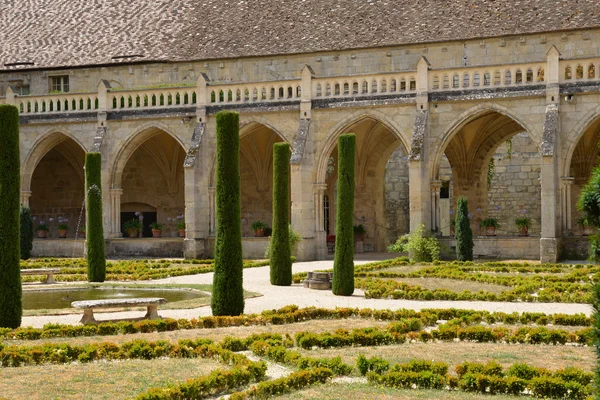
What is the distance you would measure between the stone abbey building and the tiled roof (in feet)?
0.27

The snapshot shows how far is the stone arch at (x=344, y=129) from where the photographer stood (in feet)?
104

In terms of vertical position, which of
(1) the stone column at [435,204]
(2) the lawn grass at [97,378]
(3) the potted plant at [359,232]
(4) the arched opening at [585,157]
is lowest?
(2) the lawn grass at [97,378]

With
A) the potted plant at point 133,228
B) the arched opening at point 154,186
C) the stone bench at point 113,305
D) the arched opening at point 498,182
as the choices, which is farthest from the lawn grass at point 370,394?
the arched opening at point 154,186

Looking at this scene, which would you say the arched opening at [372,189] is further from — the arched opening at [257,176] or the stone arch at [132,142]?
the stone arch at [132,142]

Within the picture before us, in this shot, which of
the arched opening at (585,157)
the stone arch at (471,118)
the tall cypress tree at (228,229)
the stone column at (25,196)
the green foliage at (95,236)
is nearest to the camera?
the tall cypress tree at (228,229)

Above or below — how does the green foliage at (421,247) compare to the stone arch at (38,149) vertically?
below

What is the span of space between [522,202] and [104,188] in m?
17.4

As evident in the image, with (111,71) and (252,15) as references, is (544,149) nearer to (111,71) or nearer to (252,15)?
(252,15)

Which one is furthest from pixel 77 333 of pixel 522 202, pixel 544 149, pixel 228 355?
pixel 522 202

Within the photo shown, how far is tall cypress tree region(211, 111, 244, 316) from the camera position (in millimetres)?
17344

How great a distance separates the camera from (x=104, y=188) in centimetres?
3569

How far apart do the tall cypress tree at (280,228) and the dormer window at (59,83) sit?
17.1 meters

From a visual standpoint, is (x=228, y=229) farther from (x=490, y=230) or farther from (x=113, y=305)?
(x=490, y=230)

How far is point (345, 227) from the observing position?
21.6 meters
